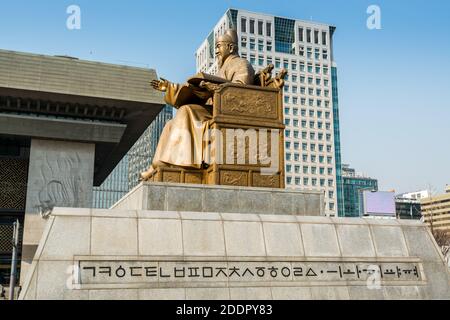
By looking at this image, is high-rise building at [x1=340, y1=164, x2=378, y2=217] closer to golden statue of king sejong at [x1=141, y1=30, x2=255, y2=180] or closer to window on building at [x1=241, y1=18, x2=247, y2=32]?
window on building at [x1=241, y1=18, x2=247, y2=32]

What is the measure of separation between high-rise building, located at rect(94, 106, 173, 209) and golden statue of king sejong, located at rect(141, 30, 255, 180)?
97.6 metres

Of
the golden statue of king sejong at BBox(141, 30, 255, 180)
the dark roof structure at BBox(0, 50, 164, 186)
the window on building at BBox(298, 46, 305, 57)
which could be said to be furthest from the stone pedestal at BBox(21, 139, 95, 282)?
the window on building at BBox(298, 46, 305, 57)

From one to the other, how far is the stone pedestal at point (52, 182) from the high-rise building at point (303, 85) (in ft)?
160

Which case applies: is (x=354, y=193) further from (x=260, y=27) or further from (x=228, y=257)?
(x=228, y=257)

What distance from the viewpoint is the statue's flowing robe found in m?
9.13

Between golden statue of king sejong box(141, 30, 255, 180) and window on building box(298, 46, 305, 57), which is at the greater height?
window on building box(298, 46, 305, 57)

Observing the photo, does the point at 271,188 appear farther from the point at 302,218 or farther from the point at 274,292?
the point at 274,292

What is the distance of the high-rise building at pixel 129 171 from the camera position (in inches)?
4333

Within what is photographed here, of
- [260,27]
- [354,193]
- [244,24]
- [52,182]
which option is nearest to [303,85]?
[260,27]

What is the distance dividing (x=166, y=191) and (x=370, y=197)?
3856cm

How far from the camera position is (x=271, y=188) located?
8859 mm

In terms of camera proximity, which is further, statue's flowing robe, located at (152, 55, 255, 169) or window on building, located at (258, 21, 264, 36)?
window on building, located at (258, 21, 264, 36)
